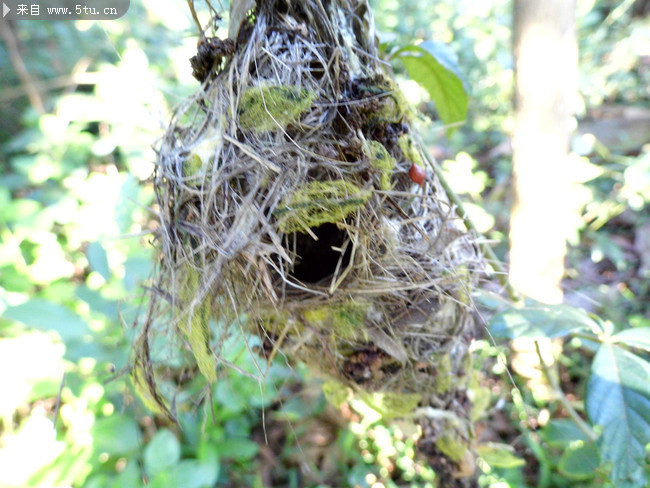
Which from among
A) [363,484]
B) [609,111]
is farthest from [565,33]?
[609,111]

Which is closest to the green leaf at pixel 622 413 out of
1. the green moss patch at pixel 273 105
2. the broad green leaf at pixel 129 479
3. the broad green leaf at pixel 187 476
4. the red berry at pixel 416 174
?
the red berry at pixel 416 174

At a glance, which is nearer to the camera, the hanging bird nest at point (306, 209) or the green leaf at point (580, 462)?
the hanging bird nest at point (306, 209)

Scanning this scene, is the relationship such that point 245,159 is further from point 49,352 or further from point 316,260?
point 49,352

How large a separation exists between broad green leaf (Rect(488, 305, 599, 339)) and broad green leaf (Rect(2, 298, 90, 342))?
3.06ft

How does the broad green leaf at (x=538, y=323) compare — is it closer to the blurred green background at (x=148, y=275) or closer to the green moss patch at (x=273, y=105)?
the blurred green background at (x=148, y=275)

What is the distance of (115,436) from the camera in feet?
3.88

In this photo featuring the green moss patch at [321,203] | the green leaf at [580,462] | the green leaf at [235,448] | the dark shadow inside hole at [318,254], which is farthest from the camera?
the green leaf at [235,448]

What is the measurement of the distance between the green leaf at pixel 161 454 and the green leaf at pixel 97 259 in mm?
505

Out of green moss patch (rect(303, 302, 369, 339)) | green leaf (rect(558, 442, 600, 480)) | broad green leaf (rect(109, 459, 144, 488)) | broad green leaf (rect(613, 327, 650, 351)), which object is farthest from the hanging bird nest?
broad green leaf (rect(109, 459, 144, 488))

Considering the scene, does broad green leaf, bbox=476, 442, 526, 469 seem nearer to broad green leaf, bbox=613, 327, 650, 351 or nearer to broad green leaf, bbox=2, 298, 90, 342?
broad green leaf, bbox=613, 327, 650, 351

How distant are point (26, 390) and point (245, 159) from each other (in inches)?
46.5

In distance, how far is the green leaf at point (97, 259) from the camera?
95 centimetres

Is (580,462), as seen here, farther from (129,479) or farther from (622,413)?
(129,479)

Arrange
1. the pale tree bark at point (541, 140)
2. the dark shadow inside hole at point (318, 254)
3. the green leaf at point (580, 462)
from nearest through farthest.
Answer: the dark shadow inside hole at point (318, 254) < the green leaf at point (580, 462) < the pale tree bark at point (541, 140)
